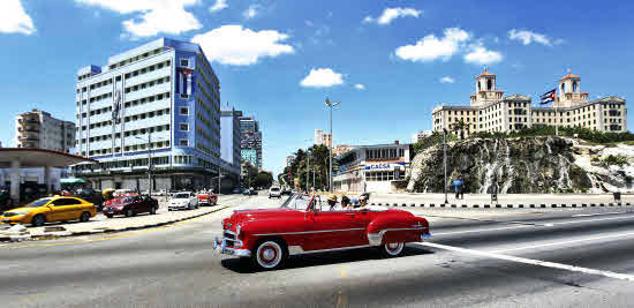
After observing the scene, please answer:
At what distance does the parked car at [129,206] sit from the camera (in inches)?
979

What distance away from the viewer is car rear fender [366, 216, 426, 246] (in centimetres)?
944

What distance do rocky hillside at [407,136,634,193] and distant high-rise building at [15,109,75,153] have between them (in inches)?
4253

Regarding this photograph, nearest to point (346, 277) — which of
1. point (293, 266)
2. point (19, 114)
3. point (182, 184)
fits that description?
point (293, 266)

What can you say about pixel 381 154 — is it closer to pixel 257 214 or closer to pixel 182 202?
pixel 182 202

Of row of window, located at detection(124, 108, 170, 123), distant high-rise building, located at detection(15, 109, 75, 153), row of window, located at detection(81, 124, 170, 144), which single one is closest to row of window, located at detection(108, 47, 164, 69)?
row of window, located at detection(124, 108, 170, 123)

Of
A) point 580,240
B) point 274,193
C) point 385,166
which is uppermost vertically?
point 385,166

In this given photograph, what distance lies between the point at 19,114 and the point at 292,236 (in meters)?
161

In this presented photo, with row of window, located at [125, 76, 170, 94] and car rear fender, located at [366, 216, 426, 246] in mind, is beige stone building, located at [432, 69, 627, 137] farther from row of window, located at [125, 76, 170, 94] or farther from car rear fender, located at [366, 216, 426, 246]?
car rear fender, located at [366, 216, 426, 246]

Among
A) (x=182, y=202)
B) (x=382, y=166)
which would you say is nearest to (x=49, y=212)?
(x=182, y=202)

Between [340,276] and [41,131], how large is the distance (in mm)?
156068

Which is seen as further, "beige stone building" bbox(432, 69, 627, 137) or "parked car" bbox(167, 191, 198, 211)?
"beige stone building" bbox(432, 69, 627, 137)

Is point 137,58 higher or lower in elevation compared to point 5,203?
higher

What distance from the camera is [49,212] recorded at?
66.0ft

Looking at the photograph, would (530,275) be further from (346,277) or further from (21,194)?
(21,194)
